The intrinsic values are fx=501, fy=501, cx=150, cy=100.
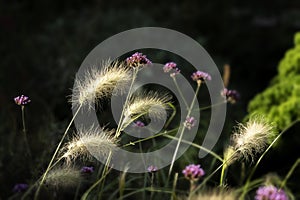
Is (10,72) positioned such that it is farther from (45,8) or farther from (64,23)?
(45,8)

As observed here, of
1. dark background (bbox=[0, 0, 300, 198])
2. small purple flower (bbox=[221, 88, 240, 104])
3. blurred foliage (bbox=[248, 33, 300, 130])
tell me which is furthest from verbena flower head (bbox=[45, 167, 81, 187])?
blurred foliage (bbox=[248, 33, 300, 130])

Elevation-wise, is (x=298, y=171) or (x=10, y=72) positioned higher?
(x=10, y=72)

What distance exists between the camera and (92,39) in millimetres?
5516

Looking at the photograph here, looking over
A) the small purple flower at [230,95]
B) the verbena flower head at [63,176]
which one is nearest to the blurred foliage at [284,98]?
the small purple flower at [230,95]

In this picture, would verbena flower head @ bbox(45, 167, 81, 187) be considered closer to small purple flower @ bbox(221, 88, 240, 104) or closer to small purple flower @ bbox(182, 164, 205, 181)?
small purple flower @ bbox(182, 164, 205, 181)

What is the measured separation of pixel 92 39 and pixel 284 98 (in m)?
2.43

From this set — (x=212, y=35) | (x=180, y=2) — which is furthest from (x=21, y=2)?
(x=212, y=35)

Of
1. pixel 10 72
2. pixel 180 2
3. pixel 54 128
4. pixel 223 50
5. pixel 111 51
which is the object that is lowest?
pixel 54 128

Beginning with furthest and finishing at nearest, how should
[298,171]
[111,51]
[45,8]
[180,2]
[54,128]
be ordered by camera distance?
[180,2] → [45,8] → [111,51] → [298,171] → [54,128]

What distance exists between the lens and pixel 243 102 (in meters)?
5.34

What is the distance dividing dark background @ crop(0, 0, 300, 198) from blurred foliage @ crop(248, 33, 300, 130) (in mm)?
370

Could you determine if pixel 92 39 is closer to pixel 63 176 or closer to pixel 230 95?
pixel 230 95

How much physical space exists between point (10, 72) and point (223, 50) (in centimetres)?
277

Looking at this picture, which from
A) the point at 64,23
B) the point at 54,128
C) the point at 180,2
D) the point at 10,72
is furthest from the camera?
the point at 180,2
